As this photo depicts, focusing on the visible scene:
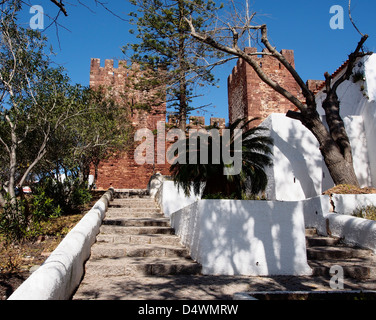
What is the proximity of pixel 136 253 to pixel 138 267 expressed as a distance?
2.23 feet

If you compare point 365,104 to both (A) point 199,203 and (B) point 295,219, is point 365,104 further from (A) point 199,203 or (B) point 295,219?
(A) point 199,203

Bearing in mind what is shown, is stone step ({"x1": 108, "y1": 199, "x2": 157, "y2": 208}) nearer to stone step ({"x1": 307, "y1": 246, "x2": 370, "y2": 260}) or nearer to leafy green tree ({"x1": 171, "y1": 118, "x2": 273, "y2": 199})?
leafy green tree ({"x1": 171, "y1": 118, "x2": 273, "y2": 199})

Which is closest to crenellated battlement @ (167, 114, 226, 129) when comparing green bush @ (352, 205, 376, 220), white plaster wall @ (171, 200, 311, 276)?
green bush @ (352, 205, 376, 220)

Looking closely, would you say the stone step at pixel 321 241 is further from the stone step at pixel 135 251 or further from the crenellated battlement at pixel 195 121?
the crenellated battlement at pixel 195 121

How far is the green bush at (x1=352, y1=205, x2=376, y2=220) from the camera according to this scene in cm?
635

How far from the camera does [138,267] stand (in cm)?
414

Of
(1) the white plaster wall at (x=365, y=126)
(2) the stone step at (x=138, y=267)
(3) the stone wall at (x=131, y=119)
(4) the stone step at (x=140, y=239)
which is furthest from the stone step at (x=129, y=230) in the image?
(3) the stone wall at (x=131, y=119)

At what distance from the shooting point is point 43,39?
7.75 m

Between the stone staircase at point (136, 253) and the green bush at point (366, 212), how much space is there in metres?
3.47

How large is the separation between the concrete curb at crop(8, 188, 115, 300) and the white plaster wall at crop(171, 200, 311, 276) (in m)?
1.42

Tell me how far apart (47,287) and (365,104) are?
9.54 m

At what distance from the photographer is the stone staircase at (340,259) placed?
14.1ft

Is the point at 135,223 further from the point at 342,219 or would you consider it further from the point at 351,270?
the point at 351,270
